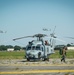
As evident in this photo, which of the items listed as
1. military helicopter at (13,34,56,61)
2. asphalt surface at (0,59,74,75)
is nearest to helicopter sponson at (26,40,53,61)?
military helicopter at (13,34,56,61)

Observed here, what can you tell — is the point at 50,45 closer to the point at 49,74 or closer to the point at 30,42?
the point at 30,42

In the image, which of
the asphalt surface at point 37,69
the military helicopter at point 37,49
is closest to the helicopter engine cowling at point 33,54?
the military helicopter at point 37,49

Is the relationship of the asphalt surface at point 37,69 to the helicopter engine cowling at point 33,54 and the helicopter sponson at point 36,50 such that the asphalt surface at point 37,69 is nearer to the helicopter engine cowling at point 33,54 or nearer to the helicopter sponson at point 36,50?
the helicopter engine cowling at point 33,54

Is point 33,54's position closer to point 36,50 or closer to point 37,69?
point 36,50

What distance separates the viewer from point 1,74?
13500mm

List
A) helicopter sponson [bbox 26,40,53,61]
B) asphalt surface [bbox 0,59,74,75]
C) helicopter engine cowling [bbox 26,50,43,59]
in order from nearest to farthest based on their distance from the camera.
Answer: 1. asphalt surface [bbox 0,59,74,75]
2. helicopter engine cowling [bbox 26,50,43,59]
3. helicopter sponson [bbox 26,40,53,61]

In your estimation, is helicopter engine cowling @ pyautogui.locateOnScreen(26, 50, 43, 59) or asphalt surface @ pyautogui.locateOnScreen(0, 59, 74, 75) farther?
helicopter engine cowling @ pyautogui.locateOnScreen(26, 50, 43, 59)

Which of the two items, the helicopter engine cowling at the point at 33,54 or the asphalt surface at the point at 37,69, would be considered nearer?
the asphalt surface at the point at 37,69

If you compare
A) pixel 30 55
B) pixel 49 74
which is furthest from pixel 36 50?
pixel 49 74

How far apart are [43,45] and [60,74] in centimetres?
1917

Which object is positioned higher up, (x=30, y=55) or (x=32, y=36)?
(x=32, y=36)

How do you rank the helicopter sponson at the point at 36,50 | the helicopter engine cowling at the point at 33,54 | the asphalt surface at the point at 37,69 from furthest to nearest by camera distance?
1. the helicopter sponson at the point at 36,50
2. the helicopter engine cowling at the point at 33,54
3. the asphalt surface at the point at 37,69

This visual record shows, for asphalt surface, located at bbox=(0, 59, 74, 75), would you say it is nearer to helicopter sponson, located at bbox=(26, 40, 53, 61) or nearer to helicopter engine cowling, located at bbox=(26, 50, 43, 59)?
helicopter engine cowling, located at bbox=(26, 50, 43, 59)

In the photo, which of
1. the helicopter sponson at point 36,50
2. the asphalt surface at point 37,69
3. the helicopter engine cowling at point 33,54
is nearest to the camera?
the asphalt surface at point 37,69
